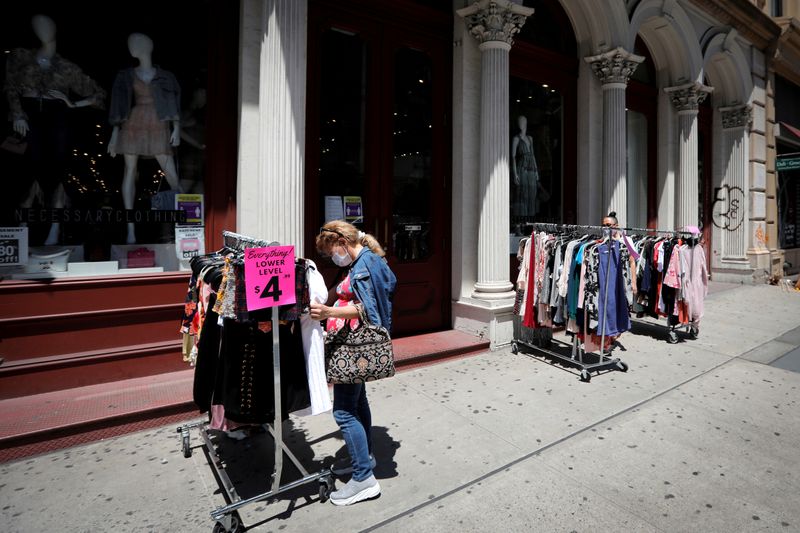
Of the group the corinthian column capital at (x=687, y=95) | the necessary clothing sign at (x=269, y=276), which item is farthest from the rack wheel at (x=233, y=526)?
the corinthian column capital at (x=687, y=95)

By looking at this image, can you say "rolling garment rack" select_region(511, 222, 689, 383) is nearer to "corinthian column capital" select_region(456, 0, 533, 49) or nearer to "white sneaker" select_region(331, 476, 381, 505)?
"corinthian column capital" select_region(456, 0, 533, 49)

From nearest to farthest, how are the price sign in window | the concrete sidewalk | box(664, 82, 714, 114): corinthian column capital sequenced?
the concrete sidewalk < the price sign in window < box(664, 82, 714, 114): corinthian column capital

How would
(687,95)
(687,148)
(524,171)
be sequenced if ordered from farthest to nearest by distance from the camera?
(687,148) → (687,95) → (524,171)

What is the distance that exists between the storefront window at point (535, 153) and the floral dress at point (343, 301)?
5.44 meters

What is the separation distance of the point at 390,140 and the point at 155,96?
2.95m

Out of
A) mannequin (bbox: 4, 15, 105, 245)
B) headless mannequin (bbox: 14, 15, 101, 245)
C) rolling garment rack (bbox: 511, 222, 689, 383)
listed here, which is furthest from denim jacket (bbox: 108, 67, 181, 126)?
rolling garment rack (bbox: 511, 222, 689, 383)

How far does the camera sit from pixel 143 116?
5035mm

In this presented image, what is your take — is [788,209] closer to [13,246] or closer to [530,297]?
[530,297]

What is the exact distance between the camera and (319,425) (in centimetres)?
417

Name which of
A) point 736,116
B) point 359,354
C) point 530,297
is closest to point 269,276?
point 359,354

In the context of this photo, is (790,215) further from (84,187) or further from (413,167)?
(84,187)

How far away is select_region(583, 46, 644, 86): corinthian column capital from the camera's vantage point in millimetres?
8367

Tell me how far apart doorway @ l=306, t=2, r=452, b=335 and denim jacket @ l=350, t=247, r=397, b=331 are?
3.03m

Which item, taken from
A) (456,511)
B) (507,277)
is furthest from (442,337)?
(456,511)
